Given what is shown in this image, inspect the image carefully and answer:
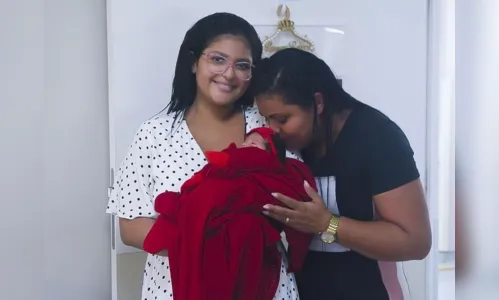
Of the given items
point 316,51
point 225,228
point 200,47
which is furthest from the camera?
point 316,51

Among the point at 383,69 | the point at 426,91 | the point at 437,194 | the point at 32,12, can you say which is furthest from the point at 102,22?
the point at 437,194

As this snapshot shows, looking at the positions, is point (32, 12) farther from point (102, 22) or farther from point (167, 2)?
point (167, 2)

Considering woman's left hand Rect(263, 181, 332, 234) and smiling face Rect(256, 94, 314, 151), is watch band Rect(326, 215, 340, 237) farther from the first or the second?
smiling face Rect(256, 94, 314, 151)

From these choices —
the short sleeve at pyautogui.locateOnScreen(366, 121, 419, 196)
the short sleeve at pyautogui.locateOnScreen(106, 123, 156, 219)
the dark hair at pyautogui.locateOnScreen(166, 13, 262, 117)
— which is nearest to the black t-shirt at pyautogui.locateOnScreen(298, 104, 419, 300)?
the short sleeve at pyautogui.locateOnScreen(366, 121, 419, 196)

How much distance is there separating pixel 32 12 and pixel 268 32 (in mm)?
634

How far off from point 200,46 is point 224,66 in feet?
0.26

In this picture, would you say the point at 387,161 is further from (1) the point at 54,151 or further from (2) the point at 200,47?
(1) the point at 54,151

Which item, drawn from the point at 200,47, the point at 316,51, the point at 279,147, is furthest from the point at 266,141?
the point at 316,51

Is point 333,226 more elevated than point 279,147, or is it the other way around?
point 279,147

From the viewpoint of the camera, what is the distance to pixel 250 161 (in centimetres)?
111

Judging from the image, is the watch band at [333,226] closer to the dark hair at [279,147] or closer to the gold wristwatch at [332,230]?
the gold wristwatch at [332,230]

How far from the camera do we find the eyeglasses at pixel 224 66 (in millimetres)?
1242

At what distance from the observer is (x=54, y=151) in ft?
5.46

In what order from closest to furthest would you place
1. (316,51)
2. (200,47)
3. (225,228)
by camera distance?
1. (225,228)
2. (200,47)
3. (316,51)
